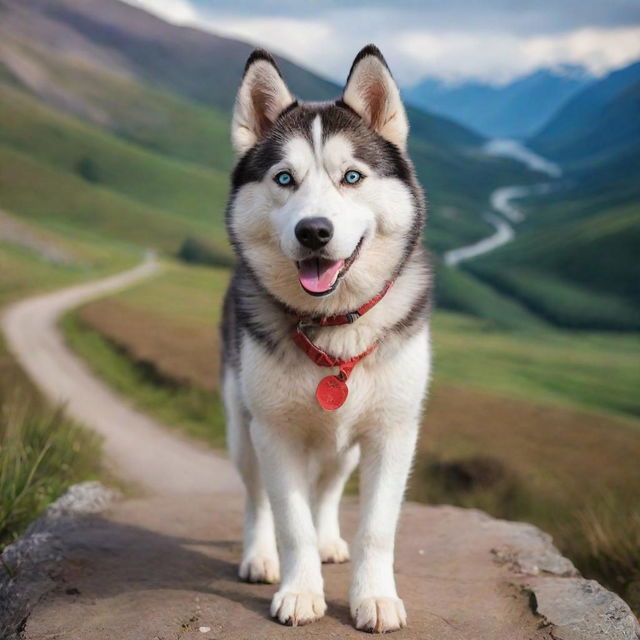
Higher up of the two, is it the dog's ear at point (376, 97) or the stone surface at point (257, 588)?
the dog's ear at point (376, 97)

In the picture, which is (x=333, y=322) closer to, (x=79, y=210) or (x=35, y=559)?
(x=35, y=559)

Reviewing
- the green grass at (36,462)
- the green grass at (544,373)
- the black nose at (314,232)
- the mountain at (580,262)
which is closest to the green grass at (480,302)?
the mountain at (580,262)

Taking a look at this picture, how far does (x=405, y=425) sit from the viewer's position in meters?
4.43

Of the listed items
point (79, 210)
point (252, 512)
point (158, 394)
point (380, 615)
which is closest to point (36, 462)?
point (252, 512)

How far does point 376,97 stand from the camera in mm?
4520

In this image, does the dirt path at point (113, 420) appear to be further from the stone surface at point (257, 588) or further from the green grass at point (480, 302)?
the green grass at point (480, 302)

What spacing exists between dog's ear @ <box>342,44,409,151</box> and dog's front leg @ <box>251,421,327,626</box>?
1.91 metres

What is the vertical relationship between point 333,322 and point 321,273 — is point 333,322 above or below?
below

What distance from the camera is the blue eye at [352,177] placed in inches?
165

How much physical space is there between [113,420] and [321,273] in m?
10.6

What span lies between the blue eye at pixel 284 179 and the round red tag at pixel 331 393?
3.67 feet

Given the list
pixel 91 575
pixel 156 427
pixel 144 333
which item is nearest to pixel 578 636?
pixel 91 575

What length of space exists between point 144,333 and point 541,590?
1576 centimetres

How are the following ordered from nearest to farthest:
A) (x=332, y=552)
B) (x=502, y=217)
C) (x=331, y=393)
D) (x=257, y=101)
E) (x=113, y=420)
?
1. (x=331, y=393)
2. (x=257, y=101)
3. (x=332, y=552)
4. (x=113, y=420)
5. (x=502, y=217)
